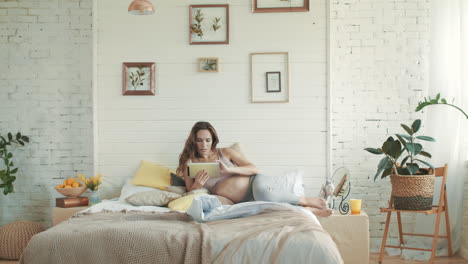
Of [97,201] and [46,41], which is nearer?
[97,201]

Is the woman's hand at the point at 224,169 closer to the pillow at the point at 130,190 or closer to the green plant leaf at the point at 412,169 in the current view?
the pillow at the point at 130,190

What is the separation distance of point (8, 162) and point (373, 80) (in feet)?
12.4

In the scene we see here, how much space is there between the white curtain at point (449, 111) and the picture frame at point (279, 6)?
1.27m

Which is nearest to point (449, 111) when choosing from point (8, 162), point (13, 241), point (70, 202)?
point (70, 202)

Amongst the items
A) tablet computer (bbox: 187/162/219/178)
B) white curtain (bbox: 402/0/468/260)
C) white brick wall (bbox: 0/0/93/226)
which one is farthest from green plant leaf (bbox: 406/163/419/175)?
white brick wall (bbox: 0/0/93/226)

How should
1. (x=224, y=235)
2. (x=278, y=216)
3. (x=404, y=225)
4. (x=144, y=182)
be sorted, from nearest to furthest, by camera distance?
1. (x=224, y=235)
2. (x=278, y=216)
3. (x=144, y=182)
4. (x=404, y=225)

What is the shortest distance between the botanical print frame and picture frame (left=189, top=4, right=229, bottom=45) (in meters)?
0.37

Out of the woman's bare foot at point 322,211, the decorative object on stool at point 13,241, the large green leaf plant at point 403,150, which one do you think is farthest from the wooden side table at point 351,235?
the decorative object on stool at point 13,241

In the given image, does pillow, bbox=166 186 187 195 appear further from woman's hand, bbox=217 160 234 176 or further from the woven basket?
the woven basket

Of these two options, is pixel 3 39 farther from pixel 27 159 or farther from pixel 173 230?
pixel 173 230

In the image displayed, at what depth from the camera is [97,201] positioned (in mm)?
4859

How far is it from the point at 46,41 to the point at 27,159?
1.23 m

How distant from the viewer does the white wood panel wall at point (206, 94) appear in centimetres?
507

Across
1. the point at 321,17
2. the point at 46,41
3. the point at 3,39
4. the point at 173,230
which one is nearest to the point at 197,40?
the point at 321,17
